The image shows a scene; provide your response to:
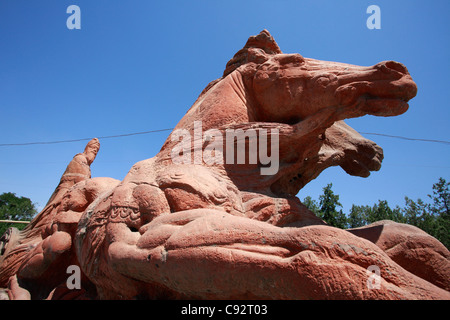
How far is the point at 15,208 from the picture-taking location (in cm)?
2231

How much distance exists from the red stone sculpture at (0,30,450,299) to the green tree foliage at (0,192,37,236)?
20740 millimetres

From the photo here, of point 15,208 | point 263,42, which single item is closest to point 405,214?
point 263,42

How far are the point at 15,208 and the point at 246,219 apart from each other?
2619cm

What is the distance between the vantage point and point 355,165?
12.2ft

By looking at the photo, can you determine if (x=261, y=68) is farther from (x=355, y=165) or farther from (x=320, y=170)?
(x=355, y=165)

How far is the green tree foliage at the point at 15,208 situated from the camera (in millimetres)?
20270

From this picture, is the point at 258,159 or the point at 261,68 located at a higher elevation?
the point at 261,68

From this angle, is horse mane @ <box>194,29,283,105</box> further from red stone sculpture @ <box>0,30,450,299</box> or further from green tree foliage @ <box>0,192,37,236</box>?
green tree foliage @ <box>0,192,37,236</box>

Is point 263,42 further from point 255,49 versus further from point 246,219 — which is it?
point 246,219

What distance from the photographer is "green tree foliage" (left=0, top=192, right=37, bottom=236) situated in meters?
20.3

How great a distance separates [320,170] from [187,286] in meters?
2.54
